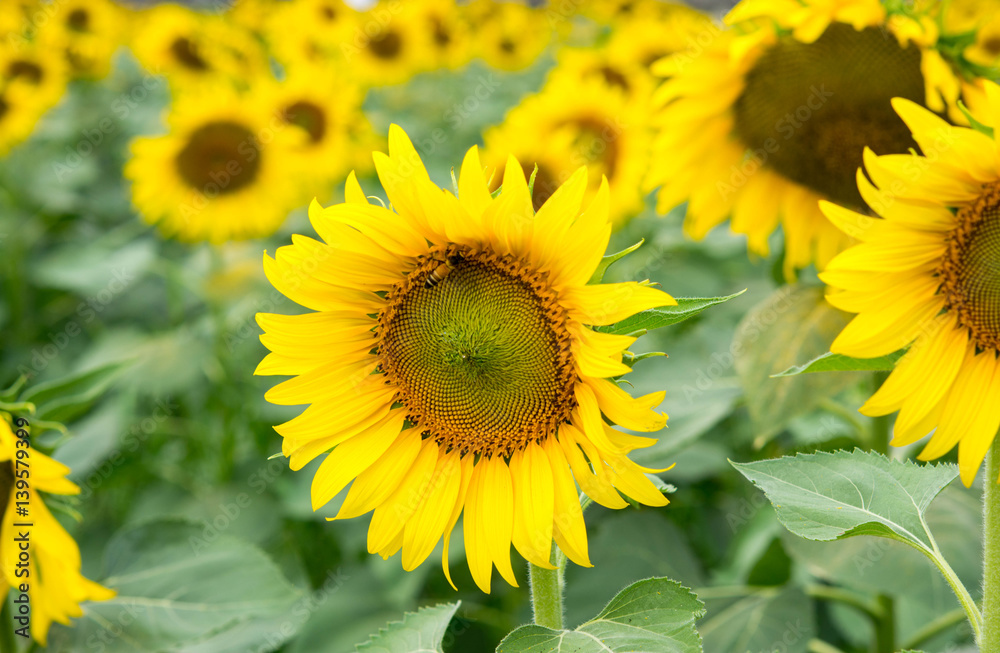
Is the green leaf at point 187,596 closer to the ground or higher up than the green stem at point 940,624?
higher up

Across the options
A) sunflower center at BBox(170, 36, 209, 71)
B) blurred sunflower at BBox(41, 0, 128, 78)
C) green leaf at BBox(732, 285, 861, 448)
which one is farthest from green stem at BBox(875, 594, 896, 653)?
blurred sunflower at BBox(41, 0, 128, 78)

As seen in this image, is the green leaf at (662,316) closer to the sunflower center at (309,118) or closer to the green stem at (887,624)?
the green stem at (887,624)

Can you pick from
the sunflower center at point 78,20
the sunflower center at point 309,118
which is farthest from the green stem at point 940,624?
the sunflower center at point 78,20

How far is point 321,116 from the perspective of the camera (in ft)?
12.7

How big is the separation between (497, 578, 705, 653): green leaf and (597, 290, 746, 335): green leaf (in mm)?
340

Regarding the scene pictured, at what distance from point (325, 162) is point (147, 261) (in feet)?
3.00

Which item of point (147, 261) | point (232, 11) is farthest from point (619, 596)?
point (232, 11)

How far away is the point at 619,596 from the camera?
3.75ft

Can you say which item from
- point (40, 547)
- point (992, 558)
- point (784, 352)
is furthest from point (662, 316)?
point (40, 547)

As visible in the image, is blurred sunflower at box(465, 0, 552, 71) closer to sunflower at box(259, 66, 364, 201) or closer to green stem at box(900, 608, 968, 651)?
sunflower at box(259, 66, 364, 201)

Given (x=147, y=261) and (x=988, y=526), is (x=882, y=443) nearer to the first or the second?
(x=988, y=526)

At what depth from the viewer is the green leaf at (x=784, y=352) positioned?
1.65 m

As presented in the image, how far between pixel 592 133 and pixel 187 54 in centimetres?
259

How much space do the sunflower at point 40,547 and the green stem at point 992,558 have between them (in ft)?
4.34
